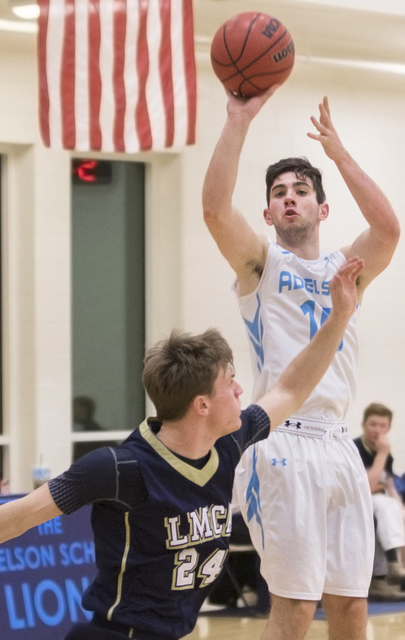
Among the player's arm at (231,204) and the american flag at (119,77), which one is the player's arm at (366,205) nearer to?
the player's arm at (231,204)

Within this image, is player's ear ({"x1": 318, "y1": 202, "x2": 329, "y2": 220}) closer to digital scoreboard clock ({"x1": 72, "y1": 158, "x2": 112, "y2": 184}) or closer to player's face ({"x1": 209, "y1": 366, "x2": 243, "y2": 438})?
player's face ({"x1": 209, "y1": 366, "x2": 243, "y2": 438})

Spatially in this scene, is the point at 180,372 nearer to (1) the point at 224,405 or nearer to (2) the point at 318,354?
(1) the point at 224,405

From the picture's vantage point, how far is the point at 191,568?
2.54 m

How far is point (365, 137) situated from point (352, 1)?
138 cm

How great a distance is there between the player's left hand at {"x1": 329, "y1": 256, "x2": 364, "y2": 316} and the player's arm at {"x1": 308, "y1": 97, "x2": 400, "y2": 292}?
687mm

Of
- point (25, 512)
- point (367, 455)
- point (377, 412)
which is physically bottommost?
point (367, 455)

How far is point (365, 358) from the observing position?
8.05m

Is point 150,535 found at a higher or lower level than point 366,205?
lower

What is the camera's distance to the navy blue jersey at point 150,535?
7.97ft

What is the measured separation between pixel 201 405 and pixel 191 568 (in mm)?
445

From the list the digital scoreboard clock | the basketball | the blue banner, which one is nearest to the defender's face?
the basketball

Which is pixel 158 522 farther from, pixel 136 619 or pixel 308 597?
pixel 308 597

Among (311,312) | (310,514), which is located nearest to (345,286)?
(311,312)

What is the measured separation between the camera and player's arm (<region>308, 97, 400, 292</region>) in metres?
3.43
